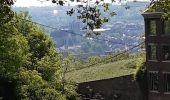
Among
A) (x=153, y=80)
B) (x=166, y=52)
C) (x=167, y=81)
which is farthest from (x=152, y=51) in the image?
(x=167, y=81)

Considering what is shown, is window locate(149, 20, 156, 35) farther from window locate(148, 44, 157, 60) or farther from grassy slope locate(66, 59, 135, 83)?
grassy slope locate(66, 59, 135, 83)

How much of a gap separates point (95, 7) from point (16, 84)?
113 feet

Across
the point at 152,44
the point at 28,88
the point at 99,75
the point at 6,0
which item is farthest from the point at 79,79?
the point at 6,0

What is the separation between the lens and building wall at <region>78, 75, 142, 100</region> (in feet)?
196

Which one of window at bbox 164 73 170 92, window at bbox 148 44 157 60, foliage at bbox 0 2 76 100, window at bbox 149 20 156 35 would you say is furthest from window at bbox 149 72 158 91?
foliage at bbox 0 2 76 100

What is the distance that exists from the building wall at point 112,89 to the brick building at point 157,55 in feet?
6.23

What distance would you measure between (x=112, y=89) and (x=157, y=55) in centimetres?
702

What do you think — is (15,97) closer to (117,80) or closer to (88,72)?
(117,80)

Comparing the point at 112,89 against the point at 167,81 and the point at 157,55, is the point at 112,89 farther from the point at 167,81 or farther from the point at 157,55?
the point at 167,81

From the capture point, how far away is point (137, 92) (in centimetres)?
5972

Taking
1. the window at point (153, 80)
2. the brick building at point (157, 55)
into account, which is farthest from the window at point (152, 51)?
the window at point (153, 80)

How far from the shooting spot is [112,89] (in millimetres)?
61281

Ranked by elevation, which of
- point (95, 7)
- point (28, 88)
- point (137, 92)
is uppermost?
point (95, 7)

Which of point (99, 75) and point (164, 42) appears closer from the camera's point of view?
point (164, 42)
